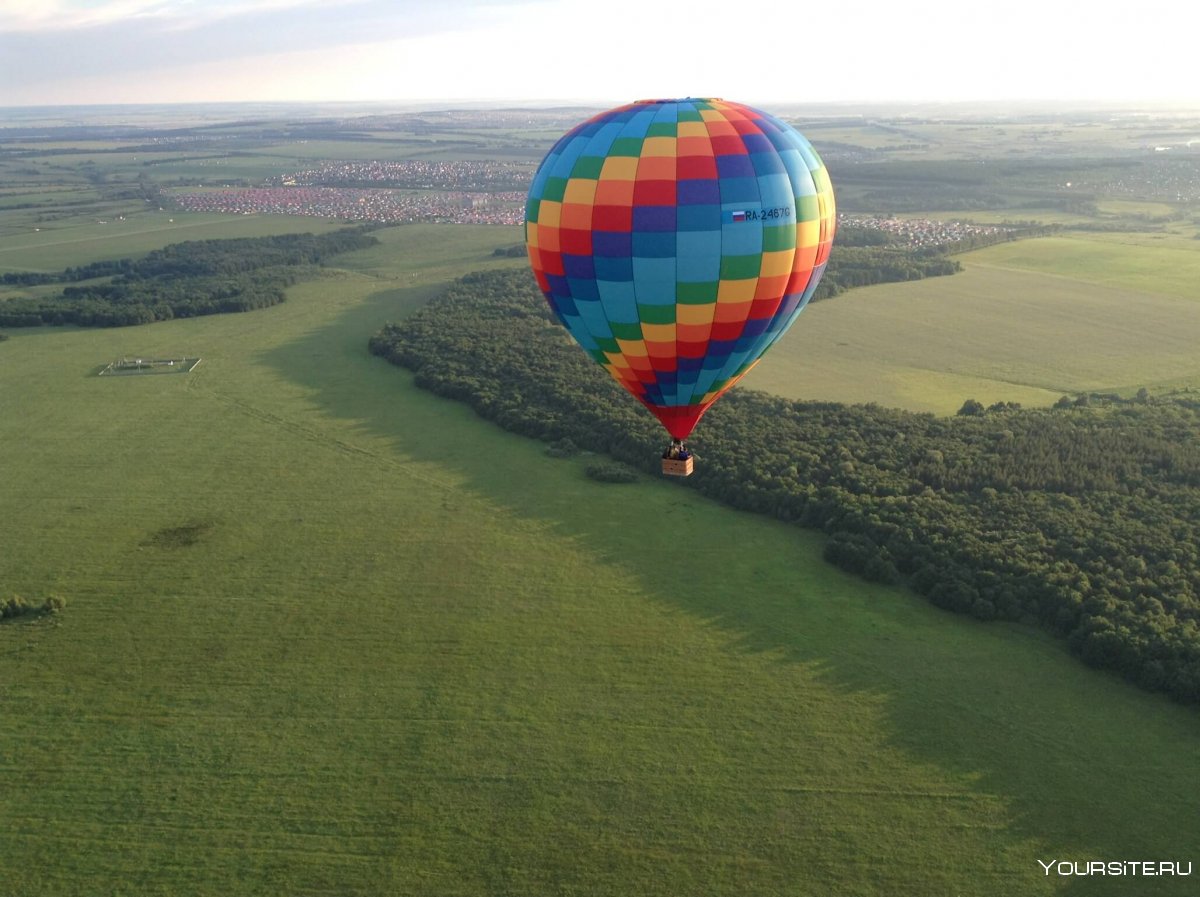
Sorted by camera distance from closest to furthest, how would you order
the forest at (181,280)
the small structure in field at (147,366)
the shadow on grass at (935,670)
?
the shadow on grass at (935,670)
the small structure in field at (147,366)
the forest at (181,280)

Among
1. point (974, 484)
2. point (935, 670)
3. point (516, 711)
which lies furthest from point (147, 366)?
point (935, 670)

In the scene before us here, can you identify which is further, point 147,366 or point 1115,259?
point 1115,259

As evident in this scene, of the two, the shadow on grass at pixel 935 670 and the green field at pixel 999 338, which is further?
the green field at pixel 999 338

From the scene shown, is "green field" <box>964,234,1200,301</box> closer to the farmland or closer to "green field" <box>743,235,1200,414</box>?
"green field" <box>743,235,1200,414</box>

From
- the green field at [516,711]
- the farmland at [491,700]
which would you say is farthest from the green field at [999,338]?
the green field at [516,711]

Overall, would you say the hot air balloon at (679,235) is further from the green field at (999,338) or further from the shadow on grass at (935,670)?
the green field at (999,338)

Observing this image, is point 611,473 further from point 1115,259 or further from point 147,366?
point 1115,259
